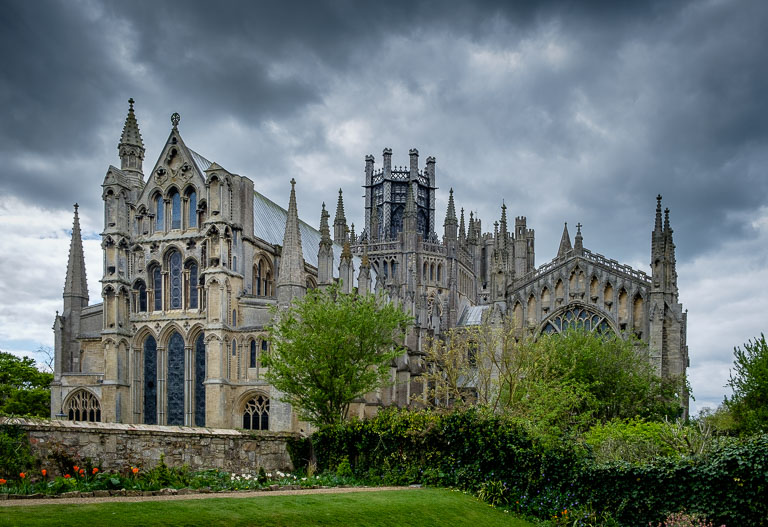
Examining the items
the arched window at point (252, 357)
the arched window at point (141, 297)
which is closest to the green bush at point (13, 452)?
the arched window at point (252, 357)

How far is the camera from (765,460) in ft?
57.4

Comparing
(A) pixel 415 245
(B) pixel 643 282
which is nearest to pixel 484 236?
(A) pixel 415 245

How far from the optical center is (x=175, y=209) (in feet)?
143

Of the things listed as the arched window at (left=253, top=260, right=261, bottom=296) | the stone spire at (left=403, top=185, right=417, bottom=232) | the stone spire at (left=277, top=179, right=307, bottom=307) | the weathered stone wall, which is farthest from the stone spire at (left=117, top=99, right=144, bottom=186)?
the stone spire at (left=403, top=185, right=417, bottom=232)

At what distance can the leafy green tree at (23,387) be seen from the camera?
44.9 m

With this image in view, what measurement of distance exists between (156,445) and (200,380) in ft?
65.7

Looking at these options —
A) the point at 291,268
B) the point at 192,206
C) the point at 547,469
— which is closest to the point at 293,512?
the point at 547,469

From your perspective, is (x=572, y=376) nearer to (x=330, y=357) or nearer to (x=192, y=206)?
(x=330, y=357)

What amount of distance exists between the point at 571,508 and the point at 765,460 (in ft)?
17.7

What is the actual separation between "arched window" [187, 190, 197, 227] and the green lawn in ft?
86.5

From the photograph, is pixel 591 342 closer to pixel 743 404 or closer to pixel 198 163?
pixel 743 404

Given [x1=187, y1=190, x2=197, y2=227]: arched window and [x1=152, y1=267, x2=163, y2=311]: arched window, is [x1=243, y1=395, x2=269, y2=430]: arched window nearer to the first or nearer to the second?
[x1=152, y1=267, x2=163, y2=311]: arched window

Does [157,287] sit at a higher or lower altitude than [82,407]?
higher

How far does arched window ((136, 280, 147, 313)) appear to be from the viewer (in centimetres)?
4306
